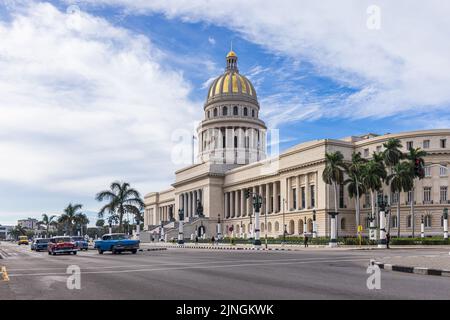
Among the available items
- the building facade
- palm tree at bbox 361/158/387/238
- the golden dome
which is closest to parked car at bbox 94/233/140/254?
the building facade

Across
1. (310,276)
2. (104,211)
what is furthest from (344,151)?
(310,276)

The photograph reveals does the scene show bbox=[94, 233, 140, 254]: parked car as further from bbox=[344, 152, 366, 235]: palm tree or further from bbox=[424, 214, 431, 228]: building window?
bbox=[424, 214, 431, 228]: building window

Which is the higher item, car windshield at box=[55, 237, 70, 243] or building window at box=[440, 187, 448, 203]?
building window at box=[440, 187, 448, 203]

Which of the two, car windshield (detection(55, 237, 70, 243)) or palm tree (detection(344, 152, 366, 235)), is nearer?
car windshield (detection(55, 237, 70, 243))

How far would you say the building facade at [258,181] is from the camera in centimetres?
7800

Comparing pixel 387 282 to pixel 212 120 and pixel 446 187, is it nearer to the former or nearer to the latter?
pixel 446 187

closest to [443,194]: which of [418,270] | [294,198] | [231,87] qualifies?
[294,198]

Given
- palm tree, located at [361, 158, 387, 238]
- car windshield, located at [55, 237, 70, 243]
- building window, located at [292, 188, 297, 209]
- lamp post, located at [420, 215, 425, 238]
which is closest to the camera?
car windshield, located at [55, 237, 70, 243]

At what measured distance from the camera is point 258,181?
352 ft

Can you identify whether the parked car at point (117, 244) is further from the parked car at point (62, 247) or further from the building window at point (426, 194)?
the building window at point (426, 194)

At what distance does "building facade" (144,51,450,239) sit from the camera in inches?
3071

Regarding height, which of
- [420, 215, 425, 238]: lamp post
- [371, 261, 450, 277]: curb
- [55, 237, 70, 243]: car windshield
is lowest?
[420, 215, 425, 238]: lamp post

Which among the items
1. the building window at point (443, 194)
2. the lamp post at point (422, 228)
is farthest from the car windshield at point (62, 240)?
the building window at point (443, 194)

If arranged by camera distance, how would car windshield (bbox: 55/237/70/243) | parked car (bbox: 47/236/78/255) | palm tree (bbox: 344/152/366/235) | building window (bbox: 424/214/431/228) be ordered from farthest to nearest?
1. building window (bbox: 424/214/431/228)
2. palm tree (bbox: 344/152/366/235)
3. car windshield (bbox: 55/237/70/243)
4. parked car (bbox: 47/236/78/255)
